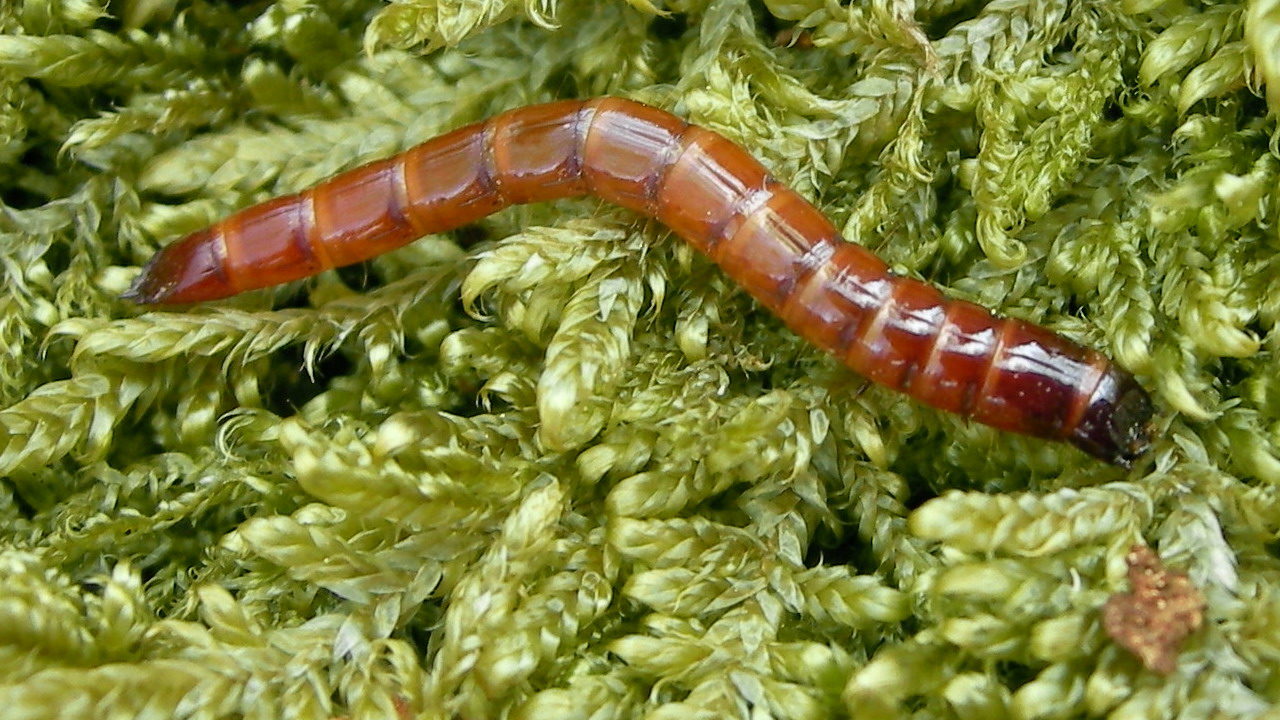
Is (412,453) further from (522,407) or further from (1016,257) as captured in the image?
(1016,257)

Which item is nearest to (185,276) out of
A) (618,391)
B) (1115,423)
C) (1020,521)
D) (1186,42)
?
(618,391)

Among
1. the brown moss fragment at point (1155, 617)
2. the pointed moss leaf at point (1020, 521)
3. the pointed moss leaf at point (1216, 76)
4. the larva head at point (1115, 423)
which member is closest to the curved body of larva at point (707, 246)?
the larva head at point (1115, 423)

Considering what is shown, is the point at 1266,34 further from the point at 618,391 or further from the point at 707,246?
the point at 618,391

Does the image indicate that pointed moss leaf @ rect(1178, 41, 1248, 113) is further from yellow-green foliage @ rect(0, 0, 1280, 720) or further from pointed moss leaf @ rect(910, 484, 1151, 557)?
pointed moss leaf @ rect(910, 484, 1151, 557)

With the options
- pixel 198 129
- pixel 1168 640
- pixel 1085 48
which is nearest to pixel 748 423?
pixel 1168 640

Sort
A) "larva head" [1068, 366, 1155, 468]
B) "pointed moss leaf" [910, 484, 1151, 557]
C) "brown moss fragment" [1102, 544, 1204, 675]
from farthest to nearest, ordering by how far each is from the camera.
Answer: "larva head" [1068, 366, 1155, 468], "pointed moss leaf" [910, 484, 1151, 557], "brown moss fragment" [1102, 544, 1204, 675]

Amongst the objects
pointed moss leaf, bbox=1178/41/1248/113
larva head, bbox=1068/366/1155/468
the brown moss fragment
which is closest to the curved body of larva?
larva head, bbox=1068/366/1155/468

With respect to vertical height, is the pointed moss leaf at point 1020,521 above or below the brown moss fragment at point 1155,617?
above

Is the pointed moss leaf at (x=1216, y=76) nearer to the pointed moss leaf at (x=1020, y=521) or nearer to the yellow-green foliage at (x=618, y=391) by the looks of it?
the yellow-green foliage at (x=618, y=391)
